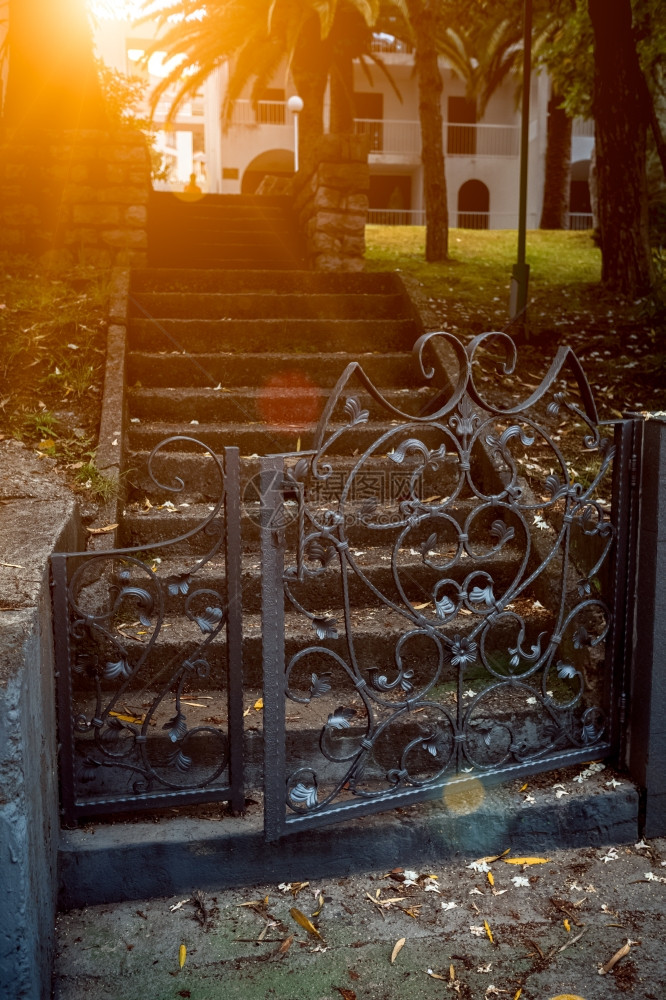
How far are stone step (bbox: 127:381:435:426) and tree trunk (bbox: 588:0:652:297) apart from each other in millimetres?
3955

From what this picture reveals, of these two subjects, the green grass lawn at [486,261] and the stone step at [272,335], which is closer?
the stone step at [272,335]

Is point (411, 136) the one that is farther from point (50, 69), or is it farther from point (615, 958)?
point (615, 958)

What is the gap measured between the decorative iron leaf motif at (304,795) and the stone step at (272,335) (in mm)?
3610

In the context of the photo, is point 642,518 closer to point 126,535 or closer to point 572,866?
point 572,866

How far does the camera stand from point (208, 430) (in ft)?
16.1

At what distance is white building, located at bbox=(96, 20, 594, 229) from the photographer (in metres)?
27.2

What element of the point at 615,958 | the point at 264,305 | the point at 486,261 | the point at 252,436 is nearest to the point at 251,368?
the point at 252,436

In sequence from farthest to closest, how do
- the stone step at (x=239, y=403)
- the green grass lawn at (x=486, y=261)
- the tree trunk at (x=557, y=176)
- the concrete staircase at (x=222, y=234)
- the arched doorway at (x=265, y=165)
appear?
1. the arched doorway at (x=265, y=165)
2. the tree trunk at (x=557, y=176)
3. the green grass lawn at (x=486, y=261)
4. the concrete staircase at (x=222, y=234)
5. the stone step at (x=239, y=403)

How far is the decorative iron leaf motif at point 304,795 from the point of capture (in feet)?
9.73

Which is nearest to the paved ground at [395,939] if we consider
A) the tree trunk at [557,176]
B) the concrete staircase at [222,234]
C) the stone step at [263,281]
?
the stone step at [263,281]

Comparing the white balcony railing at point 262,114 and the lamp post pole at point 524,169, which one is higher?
the white balcony railing at point 262,114

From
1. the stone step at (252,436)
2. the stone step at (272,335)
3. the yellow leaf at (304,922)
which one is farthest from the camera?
the stone step at (272,335)

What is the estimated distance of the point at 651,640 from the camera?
3248 millimetres

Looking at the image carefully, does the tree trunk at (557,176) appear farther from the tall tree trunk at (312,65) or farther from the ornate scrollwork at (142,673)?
the ornate scrollwork at (142,673)
